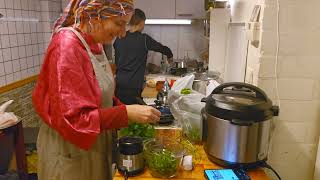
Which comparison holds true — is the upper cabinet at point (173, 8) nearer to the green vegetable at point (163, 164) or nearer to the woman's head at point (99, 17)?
the woman's head at point (99, 17)

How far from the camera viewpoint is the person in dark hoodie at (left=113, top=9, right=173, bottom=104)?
9.40ft

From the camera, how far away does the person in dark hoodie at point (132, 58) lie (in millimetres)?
2865

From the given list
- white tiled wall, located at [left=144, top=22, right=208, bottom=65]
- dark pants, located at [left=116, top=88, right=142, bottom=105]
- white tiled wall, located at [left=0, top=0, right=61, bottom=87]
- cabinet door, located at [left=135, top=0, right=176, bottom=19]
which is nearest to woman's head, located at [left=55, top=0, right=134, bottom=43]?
white tiled wall, located at [left=0, top=0, right=61, bottom=87]

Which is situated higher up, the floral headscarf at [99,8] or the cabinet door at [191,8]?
the cabinet door at [191,8]

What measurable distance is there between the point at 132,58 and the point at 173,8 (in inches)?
42.8

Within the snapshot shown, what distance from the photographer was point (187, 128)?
4.57ft

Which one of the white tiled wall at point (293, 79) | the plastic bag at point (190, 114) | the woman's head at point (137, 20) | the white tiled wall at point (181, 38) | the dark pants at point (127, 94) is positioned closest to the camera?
the white tiled wall at point (293, 79)

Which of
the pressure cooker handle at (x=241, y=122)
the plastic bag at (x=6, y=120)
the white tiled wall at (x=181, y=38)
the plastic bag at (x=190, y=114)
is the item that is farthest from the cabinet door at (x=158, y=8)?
the pressure cooker handle at (x=241, y=122)

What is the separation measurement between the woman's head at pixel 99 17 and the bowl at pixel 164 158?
0.48 metres

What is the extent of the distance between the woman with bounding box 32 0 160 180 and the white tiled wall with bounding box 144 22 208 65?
2.77 meters

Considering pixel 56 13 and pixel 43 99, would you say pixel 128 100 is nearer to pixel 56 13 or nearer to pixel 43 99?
pixel 56 13

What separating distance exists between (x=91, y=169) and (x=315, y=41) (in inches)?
44.4

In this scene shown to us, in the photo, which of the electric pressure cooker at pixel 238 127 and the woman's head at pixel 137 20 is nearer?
the electric pressure cooker at pixel 238 127

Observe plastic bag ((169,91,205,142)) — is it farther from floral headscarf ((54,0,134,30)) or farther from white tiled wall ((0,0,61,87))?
white tiled wall ((0,0,61,87))
